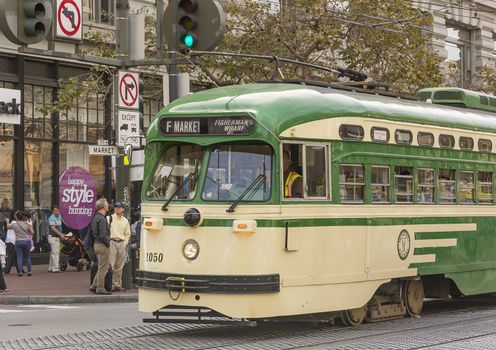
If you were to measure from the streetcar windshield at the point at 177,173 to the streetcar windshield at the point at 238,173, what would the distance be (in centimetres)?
24

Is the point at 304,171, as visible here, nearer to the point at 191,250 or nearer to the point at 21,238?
the point at 191,250

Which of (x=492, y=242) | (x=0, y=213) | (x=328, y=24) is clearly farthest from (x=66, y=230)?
(x=492, y=242)

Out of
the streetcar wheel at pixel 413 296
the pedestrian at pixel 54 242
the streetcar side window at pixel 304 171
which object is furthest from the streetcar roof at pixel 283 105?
the pedestrian at pixel 54 242

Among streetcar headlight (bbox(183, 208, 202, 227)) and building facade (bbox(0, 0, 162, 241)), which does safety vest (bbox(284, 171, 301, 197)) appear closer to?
streetcar headlight (bbox(183, 208, 202, 227))

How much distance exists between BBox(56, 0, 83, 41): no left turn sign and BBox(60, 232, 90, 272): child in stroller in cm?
933

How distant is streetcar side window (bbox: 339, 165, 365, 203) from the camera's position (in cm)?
1395

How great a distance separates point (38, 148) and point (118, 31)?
8.96 m

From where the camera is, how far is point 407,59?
28859 mm

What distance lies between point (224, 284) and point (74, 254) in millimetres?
15590

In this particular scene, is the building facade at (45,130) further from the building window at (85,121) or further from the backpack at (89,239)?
the backpack at (89,239)

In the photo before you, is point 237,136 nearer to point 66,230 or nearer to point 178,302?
point 178,302

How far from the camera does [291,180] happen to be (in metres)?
13.3

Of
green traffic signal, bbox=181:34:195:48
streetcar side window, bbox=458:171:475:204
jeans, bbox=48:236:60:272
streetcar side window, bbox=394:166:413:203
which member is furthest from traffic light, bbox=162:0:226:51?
jeans, bbox=48:236:60:272

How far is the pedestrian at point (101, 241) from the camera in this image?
20844 millimetres
